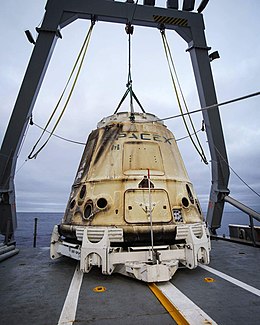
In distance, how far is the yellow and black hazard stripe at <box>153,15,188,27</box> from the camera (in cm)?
958

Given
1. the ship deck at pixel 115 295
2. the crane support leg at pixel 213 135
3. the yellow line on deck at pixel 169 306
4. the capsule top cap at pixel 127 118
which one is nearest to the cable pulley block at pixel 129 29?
the crane support leg at pixel 213 135

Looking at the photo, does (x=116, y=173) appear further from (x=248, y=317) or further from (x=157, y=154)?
(x=248, y=317)

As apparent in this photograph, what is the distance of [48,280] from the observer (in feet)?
18.4

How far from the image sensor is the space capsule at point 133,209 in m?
5.44

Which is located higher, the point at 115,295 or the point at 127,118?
the point at 127,118

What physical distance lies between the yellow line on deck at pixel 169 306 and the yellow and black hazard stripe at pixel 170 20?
9740 mm

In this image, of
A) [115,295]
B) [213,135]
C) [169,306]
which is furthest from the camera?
[213,135]

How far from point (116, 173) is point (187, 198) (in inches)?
91.6

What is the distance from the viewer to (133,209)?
6363 millimetres

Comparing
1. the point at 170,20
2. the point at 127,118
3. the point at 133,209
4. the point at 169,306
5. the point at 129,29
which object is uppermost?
the point at 170,20

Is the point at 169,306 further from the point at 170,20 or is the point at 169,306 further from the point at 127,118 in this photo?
the point at 170,20

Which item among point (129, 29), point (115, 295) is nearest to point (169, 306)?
point (115, 295)

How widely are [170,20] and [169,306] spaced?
10.3 metres

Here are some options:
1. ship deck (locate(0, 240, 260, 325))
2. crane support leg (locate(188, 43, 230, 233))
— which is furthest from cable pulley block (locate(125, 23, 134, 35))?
ship deck (locate(0, 240, 260, 325))
